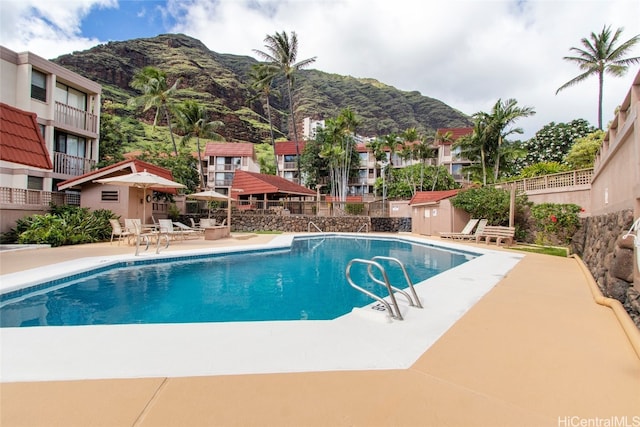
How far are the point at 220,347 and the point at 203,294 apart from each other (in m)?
3.30

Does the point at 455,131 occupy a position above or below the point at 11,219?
above

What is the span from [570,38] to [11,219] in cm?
4153

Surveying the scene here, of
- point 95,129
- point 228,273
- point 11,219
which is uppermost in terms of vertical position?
point 95,129

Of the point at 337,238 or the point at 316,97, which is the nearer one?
the point at 337,238

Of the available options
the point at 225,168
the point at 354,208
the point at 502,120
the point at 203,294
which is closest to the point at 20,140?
the point at 203,294

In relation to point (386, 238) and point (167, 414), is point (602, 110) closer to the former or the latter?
point (386, 238)

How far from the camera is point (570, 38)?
91.0 feet

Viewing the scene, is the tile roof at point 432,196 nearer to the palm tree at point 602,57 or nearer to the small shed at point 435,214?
the small shed at point 435,214

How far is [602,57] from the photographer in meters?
27.2

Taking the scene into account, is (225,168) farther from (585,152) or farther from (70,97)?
(585,152)

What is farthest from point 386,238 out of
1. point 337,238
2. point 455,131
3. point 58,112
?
point 455,131

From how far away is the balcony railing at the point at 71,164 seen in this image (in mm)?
14705

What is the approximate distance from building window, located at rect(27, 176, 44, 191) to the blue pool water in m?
10.3

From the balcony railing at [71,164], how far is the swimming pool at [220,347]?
14991mm
